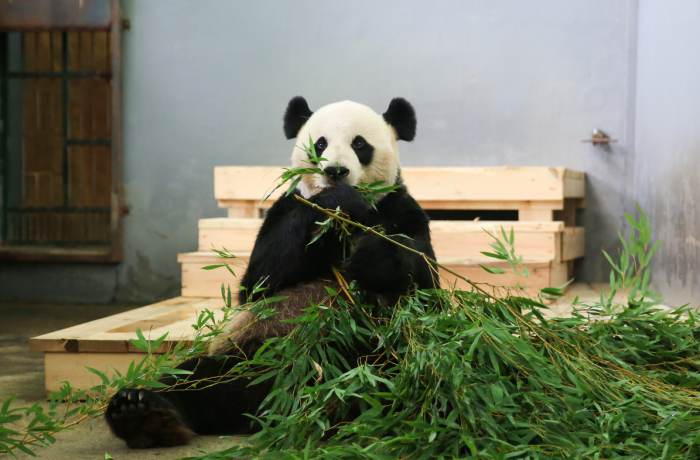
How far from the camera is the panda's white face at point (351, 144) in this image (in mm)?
2211

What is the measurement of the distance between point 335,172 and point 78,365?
53.2 inches

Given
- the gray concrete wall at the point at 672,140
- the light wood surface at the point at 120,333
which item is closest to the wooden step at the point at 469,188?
the gray concrete wall at the point at 672,140

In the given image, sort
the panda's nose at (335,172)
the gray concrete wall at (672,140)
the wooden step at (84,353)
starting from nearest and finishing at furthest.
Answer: the panda's nose at (335,172) < the wooden step at (84,353) < the gray concrete wall at (672,140)

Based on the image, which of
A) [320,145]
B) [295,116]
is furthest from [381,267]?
[295,116]

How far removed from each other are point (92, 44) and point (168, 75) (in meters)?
1.70

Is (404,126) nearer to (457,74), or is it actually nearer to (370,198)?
(370,198)

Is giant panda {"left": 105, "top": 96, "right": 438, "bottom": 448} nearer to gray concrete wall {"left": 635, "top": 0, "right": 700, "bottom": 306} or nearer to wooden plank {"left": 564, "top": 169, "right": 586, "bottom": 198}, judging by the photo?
gray concrete wall {"left": 635, "top": 0, "right": 700, "bottom": 306}

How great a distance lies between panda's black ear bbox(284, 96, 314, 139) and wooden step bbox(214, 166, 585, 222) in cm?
135

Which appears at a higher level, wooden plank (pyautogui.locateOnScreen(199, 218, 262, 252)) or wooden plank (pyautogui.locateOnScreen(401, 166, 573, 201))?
wooden plank (pyautogui.locateOnScreen(401, 166, 573, 201))

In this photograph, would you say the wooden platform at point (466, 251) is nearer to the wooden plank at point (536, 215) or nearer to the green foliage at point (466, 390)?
the wooden plank at point (536, 215)

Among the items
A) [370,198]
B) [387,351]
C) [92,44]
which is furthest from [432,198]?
[92,44]

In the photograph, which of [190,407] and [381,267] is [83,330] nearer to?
[190,407]

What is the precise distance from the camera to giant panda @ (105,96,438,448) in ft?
5.97

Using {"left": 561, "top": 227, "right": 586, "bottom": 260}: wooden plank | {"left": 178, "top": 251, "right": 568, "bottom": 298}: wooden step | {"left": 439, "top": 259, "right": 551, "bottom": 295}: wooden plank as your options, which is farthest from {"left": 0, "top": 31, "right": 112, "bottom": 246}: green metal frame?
{"left": 561, "top": 227, "right": 586, "bottom": 260}: wooden plank
